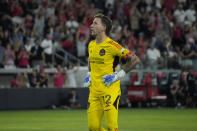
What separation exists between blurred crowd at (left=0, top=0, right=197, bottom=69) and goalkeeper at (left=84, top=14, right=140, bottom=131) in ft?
47.1

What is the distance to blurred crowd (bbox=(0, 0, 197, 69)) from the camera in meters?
22.9

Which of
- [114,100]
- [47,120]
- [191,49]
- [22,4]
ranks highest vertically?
[22,4]

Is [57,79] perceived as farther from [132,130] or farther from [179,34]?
[132,130]

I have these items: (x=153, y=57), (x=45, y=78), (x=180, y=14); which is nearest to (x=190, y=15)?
(x=180, y=14)

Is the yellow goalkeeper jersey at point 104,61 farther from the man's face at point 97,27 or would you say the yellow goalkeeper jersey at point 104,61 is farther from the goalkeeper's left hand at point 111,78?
the man's face at point 97,27

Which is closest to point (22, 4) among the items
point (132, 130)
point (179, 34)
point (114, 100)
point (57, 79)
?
point (57, 79)

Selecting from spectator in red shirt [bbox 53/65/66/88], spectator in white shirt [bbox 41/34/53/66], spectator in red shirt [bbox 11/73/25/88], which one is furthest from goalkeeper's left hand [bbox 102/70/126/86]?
spectator in white shirt [bbox 41/34/53/66]

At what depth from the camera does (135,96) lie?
79.5 feet

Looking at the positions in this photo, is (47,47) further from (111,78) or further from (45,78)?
(111,78)

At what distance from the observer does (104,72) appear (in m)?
7.96

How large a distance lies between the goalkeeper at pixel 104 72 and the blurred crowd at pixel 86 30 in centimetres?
1435

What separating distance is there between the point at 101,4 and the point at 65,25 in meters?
4.13

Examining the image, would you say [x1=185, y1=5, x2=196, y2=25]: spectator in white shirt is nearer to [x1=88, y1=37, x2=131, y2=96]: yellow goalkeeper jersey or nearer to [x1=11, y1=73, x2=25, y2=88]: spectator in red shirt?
[x1=11, y1=73, x2=25, y2=88]: spectator in red shirt

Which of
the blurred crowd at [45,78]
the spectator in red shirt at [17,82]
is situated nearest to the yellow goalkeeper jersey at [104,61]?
the blurred crowd at [45,78]
